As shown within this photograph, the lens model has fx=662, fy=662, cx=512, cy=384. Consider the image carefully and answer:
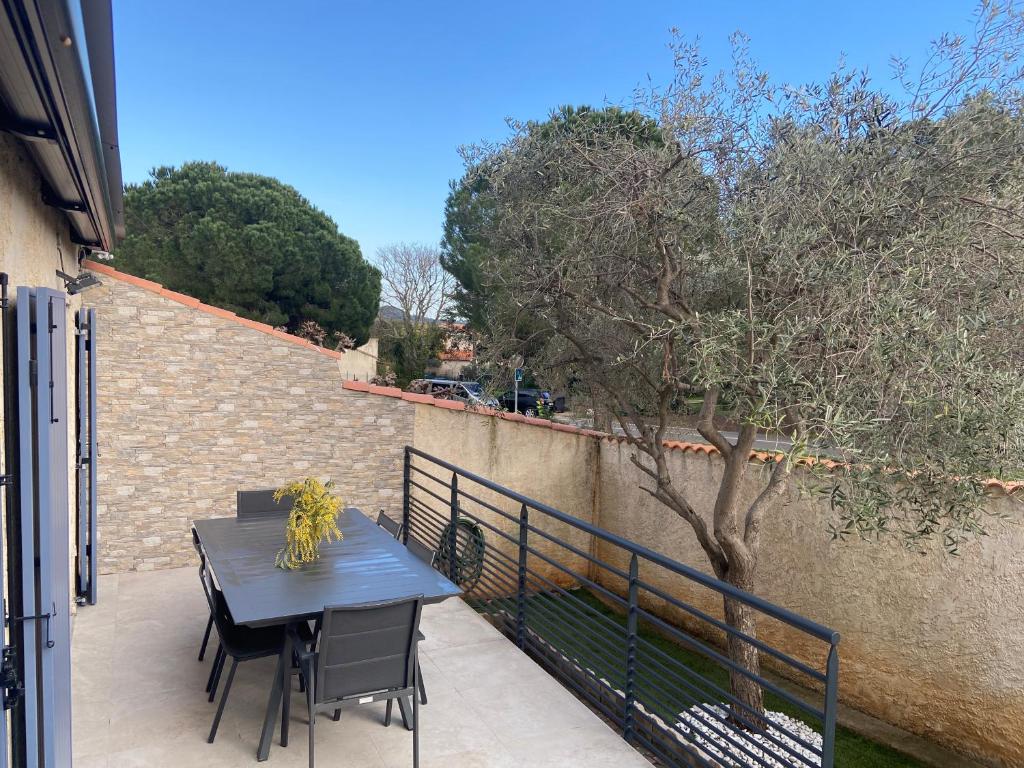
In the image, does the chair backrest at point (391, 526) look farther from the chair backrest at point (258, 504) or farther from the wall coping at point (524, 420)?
the wall coping at point (524, 420)

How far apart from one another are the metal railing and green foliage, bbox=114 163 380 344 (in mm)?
11208

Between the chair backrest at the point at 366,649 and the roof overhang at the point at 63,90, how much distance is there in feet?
6.70

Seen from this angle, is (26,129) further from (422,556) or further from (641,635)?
(641,635)

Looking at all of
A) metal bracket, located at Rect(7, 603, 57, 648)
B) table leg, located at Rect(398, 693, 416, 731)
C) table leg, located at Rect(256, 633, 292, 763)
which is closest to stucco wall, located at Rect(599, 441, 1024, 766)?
table leg, located at Rect(398, 693, 416, 731)

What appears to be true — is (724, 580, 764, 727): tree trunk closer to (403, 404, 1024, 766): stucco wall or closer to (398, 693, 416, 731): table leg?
(403, 404, 1024, 766): stucco wall

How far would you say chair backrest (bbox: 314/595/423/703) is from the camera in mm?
2855

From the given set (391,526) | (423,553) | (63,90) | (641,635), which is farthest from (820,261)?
(641,635)

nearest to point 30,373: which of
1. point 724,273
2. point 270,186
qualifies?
point 724,273

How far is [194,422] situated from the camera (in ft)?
20.3

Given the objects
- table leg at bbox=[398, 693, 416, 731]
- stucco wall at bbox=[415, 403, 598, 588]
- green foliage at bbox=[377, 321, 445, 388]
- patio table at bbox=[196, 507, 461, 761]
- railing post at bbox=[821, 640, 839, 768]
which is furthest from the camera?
green foliage at bbox=[377, 321, 445, 388]

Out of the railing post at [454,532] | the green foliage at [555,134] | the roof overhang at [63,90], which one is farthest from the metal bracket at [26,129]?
the green foliage at [555,134]

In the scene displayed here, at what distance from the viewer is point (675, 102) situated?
536 centimetres

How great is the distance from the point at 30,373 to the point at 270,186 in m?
18.0

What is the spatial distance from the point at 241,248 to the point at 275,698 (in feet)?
50.3
